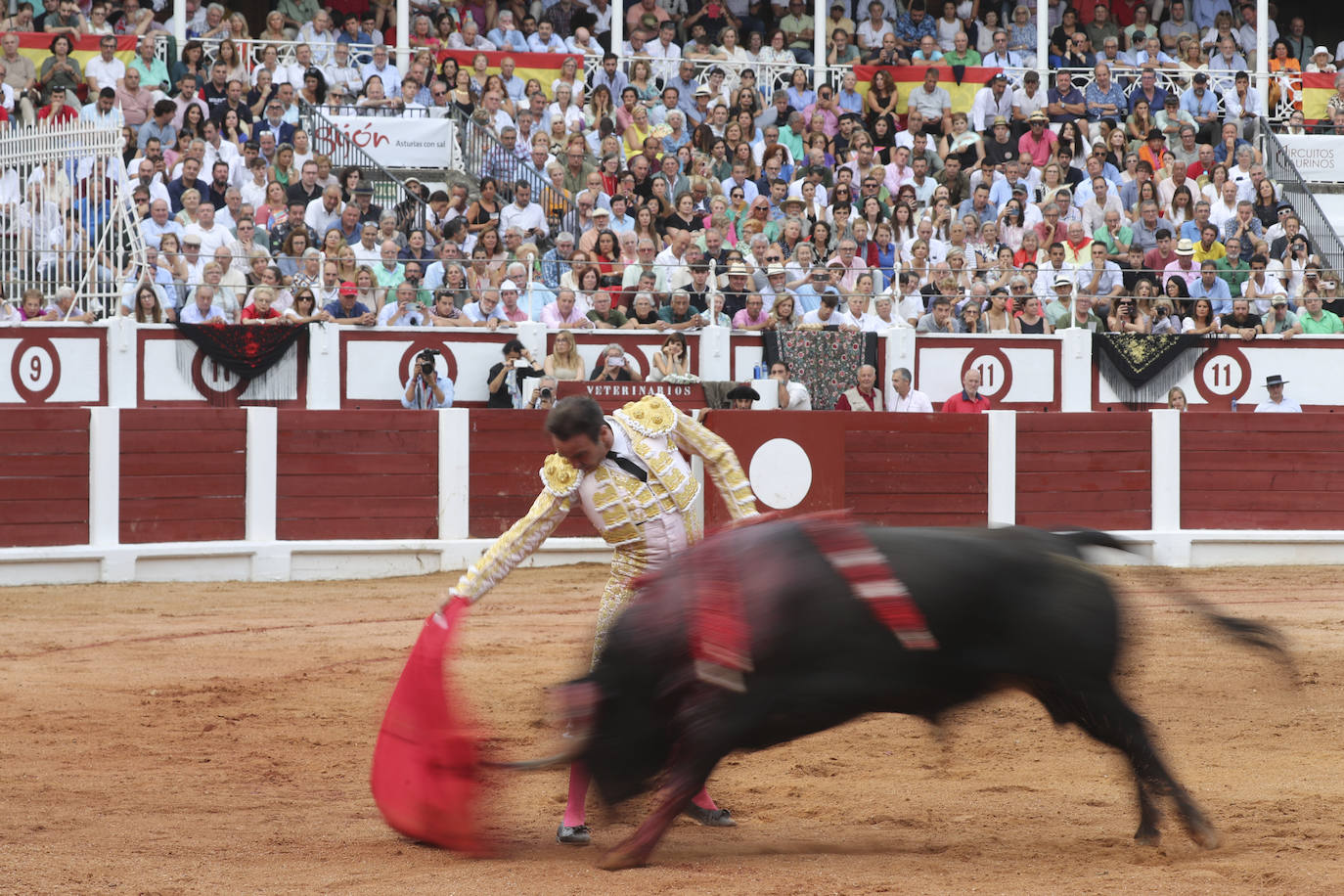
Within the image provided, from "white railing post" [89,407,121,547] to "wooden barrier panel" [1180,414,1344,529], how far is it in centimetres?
750

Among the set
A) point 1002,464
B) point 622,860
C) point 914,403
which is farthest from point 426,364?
point 622,860

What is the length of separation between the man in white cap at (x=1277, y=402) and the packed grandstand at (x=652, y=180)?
0.79m

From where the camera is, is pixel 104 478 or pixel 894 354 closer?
pixel 104 478

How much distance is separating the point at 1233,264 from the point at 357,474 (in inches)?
295

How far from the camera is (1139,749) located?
410cm

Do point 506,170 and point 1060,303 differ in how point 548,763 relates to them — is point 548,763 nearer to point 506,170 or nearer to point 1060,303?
point 1060,303

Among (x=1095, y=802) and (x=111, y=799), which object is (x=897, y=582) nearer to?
(x=1095, y=802)

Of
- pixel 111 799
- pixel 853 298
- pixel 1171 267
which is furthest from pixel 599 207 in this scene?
pixel 111 799

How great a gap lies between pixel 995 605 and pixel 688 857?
100 centimetres

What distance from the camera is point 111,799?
15.7 ft

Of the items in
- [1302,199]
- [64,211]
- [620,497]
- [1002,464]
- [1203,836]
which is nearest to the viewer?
[1203,836]

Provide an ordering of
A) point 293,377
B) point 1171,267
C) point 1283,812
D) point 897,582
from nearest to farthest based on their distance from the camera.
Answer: point 897,582 → point 1283,812 → point 293,377 → point 1171,267

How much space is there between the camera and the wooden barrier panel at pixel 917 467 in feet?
38.1

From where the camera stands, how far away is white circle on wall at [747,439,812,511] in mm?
11445
